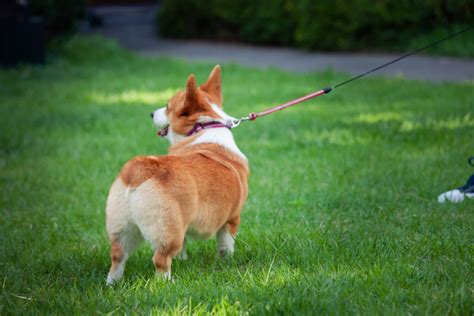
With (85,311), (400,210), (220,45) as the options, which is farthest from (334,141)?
(220,45)

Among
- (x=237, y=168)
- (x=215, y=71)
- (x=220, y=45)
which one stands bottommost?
(x=220, y=45)

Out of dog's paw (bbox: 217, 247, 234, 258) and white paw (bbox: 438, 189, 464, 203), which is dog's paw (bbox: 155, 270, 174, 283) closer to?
dog's paw (bbox: 217, 247, 234, 258)

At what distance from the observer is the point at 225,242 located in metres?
4.17

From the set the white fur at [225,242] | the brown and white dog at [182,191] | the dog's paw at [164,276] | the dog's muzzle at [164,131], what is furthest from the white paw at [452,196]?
the dog's paw at [164,276]

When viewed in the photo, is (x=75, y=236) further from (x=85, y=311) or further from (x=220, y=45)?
(x=220, y=45)

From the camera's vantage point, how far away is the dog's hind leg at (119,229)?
3465 mm

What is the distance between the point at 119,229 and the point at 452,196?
265 cm

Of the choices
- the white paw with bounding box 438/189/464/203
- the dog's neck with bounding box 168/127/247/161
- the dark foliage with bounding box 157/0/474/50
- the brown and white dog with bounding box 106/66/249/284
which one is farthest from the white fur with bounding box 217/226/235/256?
the dark foliage with bounding box 157/0/474/50

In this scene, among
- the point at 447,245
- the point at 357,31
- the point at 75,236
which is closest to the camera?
the point at 447,245

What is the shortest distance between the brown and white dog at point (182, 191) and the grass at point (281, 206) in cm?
19

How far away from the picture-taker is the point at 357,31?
594 inches

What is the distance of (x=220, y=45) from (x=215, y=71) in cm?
1325

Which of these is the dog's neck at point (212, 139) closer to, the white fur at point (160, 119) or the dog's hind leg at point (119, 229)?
the white fur at point (160, 119)

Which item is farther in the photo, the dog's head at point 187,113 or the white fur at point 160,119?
the white fur at point 160,119
